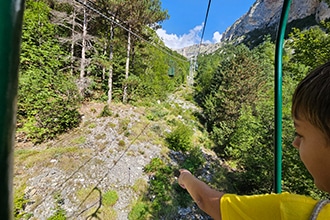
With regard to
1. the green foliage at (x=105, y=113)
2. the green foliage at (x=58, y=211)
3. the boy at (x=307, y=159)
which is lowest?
the green foliage at (x=58, y=211)

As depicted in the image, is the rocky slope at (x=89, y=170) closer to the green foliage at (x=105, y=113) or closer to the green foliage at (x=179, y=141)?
the green foliage at (x=105, y=113)

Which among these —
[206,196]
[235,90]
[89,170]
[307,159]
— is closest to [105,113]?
[89,170]

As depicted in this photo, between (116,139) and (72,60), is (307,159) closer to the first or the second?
(116,139)

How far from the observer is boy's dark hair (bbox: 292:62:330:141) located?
1.24 feet

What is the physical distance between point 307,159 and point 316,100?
0.45 feet

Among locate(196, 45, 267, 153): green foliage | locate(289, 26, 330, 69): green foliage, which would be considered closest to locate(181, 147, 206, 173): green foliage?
locate(196, 45, 267, 153): green foliage

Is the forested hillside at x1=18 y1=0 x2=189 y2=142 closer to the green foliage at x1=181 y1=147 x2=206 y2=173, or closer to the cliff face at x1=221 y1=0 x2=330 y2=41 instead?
the green foliage at x1=181 y1=147 x2=206 y2=173

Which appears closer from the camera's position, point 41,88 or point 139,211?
point 139,211

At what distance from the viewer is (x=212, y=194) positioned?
514mm

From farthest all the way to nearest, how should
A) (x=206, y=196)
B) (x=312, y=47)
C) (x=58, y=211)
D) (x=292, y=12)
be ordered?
(x=292, y=12) < (x=58, y=211) < (x=312, y=47) < (x=206, y=196)

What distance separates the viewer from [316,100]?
0.39 metres

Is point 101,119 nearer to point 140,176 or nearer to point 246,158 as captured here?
point 140,176

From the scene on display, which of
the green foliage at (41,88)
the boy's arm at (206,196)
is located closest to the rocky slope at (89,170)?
the green foliage at (41,88)

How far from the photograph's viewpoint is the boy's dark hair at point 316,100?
1.24ft
